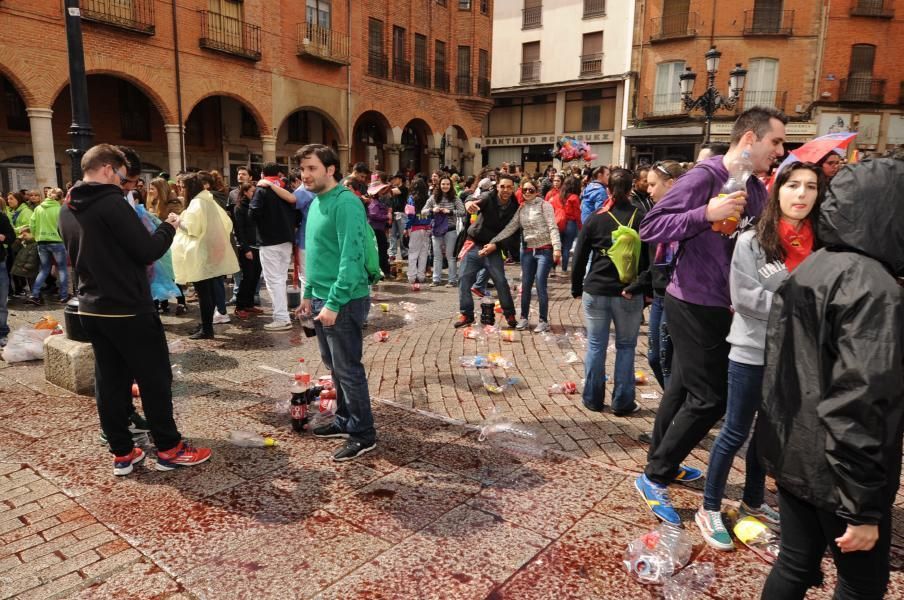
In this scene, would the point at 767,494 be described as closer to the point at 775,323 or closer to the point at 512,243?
the point at 775,323

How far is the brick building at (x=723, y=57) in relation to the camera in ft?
93.8

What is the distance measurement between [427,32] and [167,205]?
23263 mm

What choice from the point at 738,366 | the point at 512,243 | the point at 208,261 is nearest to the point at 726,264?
the point at 738,366

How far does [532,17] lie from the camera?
3622 cm

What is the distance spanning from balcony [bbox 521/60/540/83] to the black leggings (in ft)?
122

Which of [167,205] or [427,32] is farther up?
[427,32]

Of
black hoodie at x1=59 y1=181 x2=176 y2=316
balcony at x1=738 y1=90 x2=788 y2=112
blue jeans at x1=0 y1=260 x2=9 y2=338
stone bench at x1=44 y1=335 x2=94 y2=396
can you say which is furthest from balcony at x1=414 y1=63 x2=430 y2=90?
black hoodie at x1=59 y1=181 x2=176 y2=316

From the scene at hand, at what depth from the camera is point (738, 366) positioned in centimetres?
289

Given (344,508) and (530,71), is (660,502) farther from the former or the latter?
(530,71)

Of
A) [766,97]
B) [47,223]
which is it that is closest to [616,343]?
[47,223]

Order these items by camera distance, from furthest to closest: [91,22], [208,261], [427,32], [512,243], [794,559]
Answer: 1. [427,32]
2. [91,22]
3. [512,243]
4. [208,261]
5. [794,559]

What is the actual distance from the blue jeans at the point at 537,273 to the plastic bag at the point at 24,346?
548 cm

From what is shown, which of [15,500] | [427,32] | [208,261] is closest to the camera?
[15,500]

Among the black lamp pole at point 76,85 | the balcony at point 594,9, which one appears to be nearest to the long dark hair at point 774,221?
the black lamp pole at point 76,85
